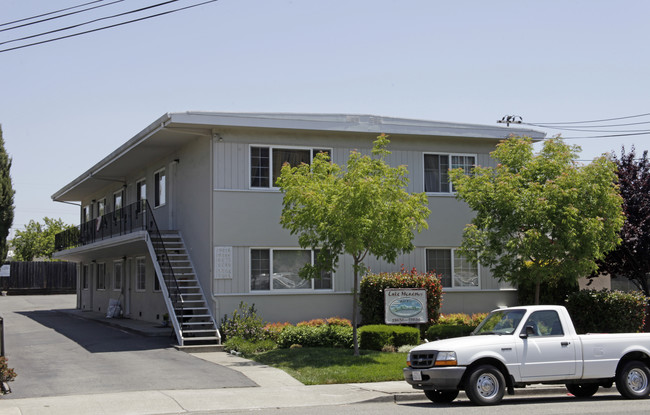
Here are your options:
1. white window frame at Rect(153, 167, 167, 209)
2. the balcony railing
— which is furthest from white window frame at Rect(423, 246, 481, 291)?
white window frame at Rect(153, 167, 167, 209)

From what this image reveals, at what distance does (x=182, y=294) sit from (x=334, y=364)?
687 cm

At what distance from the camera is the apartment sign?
68.5ft

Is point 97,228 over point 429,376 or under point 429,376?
over

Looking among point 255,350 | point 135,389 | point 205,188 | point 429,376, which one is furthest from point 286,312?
point 429,376

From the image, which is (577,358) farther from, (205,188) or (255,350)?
(205,188)

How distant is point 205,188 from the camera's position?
21.7 meters

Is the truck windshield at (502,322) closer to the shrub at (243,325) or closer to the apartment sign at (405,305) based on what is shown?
the apartment sign at (405,305)

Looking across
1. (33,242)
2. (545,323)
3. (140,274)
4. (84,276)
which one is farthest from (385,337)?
(33,242)

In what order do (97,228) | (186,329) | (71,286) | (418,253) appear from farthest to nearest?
1. (71,286)
2. (97,228)
3. (418,253)
4. (186,329)

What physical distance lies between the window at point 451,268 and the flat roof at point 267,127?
381 cm

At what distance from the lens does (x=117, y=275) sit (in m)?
31.7

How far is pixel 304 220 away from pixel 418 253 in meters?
7.00

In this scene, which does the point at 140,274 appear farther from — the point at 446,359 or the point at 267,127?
the point at 446,359

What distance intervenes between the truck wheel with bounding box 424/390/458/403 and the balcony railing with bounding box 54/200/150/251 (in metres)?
13.1
